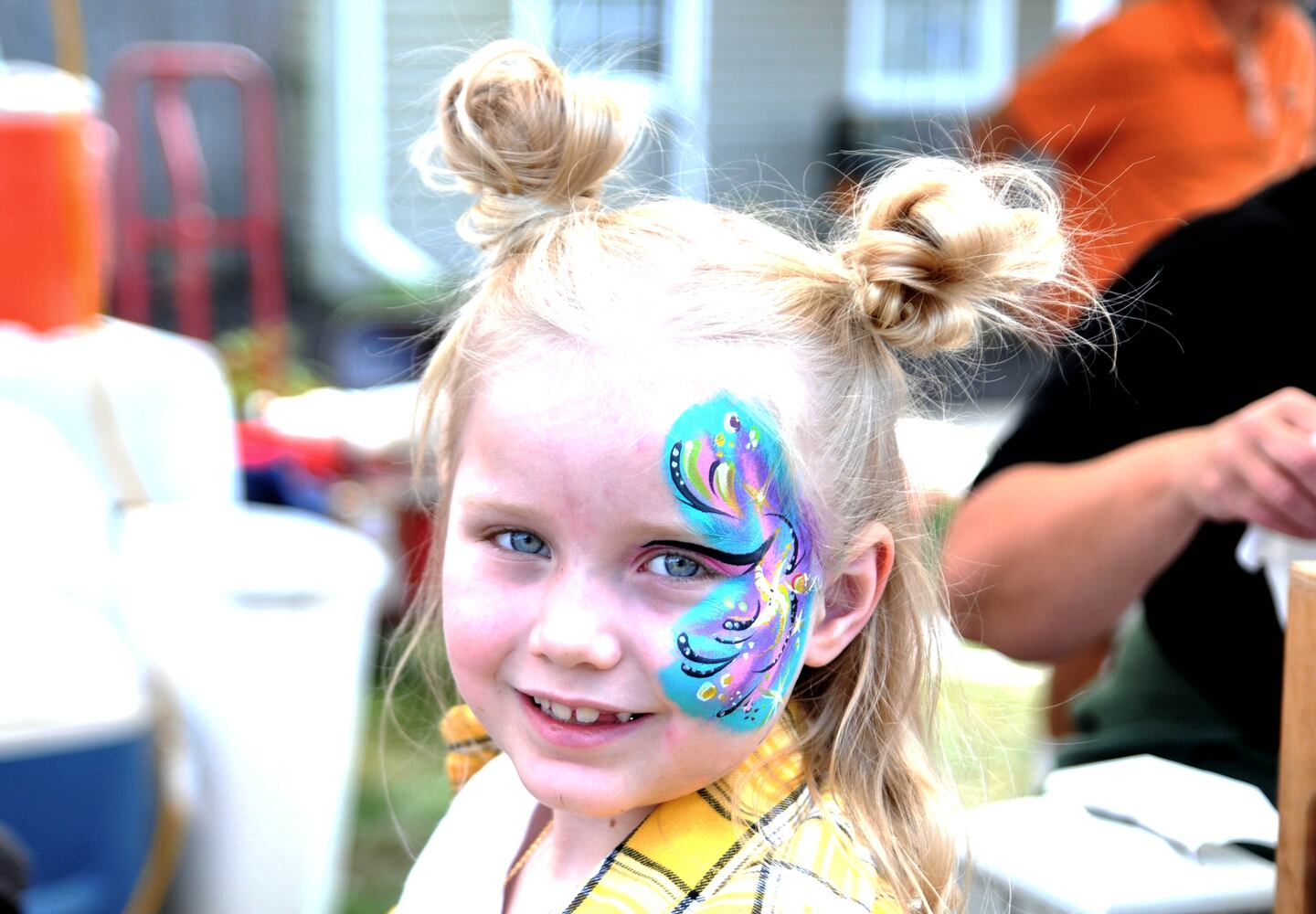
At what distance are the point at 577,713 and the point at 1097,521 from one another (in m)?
0.75

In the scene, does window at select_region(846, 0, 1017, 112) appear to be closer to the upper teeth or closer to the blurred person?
the blurred person

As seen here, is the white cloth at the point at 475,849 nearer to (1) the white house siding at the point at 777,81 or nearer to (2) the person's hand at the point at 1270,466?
(2) the person's hand at the point at 1270,466

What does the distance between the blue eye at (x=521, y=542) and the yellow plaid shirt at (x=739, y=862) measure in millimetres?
200

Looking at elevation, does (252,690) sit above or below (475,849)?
below

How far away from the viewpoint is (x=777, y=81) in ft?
26.3

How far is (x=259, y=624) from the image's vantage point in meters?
2.20

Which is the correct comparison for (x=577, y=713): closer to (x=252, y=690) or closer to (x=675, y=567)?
(x=675, y=567)

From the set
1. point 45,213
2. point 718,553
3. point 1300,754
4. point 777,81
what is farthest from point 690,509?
point 777,81

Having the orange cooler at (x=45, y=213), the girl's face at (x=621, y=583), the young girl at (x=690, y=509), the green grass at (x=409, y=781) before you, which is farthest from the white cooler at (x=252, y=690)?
the girl's face at (x=621, y=583)

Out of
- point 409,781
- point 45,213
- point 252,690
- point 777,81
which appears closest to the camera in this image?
point 252,690

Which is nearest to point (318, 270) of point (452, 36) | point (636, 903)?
point (452, 36)

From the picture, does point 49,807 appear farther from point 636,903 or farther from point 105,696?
point 636,903

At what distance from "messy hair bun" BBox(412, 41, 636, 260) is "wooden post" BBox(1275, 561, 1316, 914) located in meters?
0.58

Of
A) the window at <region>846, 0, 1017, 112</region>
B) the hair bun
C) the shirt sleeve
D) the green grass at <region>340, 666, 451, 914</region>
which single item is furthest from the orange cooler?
the window at <region>846, 0, 1017, 112</region>
